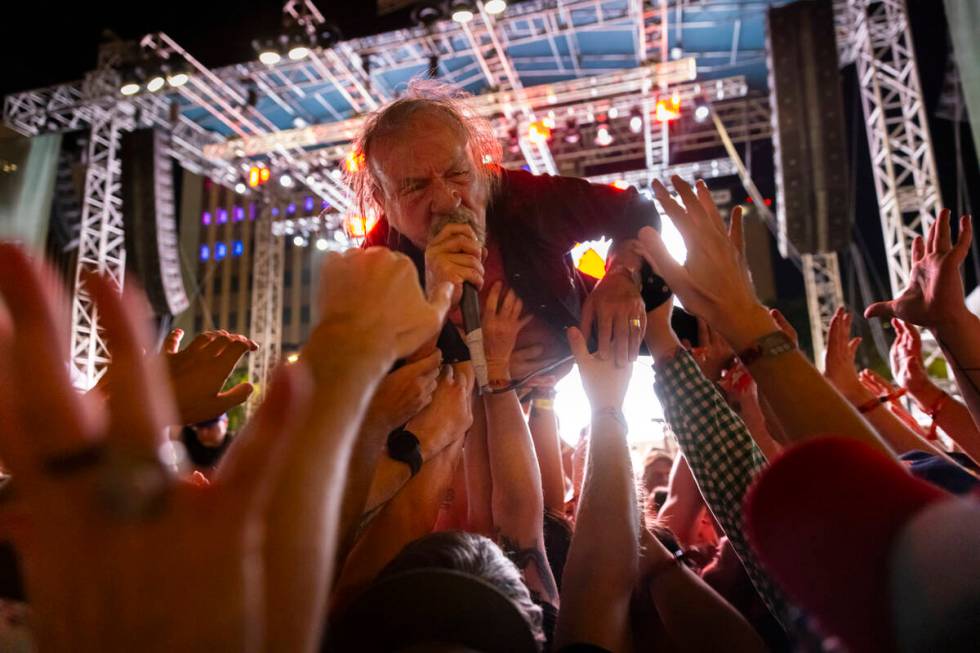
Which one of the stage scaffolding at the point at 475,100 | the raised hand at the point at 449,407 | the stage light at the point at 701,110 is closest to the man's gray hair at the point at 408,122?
the raised hand at the point at 449,407

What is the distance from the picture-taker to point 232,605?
1.65 ft

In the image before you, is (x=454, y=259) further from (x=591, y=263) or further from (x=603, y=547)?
(x=591, y=263)

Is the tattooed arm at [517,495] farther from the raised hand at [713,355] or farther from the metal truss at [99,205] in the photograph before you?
the metal truss at [99,205]

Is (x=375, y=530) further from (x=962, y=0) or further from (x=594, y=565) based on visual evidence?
(x=962, y=0)

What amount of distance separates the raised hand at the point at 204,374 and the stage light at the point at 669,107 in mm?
8319

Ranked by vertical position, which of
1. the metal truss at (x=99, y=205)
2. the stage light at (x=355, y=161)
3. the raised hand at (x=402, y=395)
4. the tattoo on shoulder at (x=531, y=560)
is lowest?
the tattoo on shoulder at (x=531, y=560)

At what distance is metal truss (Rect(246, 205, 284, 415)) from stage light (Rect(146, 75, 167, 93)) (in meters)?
2.93

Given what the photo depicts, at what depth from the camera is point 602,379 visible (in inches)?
54.9

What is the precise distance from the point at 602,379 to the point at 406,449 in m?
0.46

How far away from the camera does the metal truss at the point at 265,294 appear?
10969 millimetres

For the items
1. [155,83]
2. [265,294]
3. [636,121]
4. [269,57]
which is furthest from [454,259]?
[265,294]

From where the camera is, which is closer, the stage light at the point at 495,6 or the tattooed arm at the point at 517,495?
the tattooed arm at the point at 517,495

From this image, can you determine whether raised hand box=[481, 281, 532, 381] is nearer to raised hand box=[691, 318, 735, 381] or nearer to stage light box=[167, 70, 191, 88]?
raised hand box=[691, 318, 735, 381]

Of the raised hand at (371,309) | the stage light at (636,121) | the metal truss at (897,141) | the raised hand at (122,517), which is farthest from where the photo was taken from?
the stage light at (636,121)
